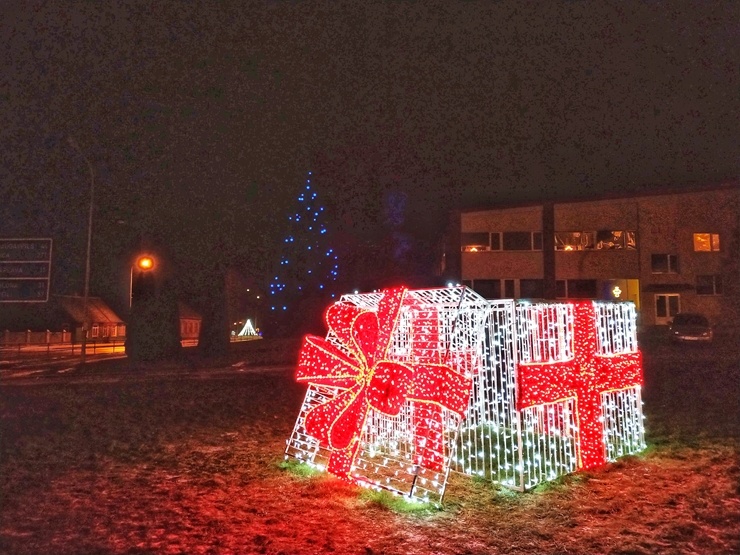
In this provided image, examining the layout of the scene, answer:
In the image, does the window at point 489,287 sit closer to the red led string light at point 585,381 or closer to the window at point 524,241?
the window at point 524,241

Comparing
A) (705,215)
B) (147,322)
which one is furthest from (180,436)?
(705,215)

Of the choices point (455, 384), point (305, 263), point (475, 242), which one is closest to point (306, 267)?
point (305, 263)

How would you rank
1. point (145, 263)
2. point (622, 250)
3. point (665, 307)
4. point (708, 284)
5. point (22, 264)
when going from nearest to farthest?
point (145, 263) → point (22, 264) → point (708, 284) → point (665, 307) → point (622, 250)

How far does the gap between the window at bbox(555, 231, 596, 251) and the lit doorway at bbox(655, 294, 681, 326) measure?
5.01m

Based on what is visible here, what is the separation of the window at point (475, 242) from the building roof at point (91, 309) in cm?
2569

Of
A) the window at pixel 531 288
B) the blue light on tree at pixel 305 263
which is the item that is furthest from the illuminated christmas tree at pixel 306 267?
the window at pixel 531 288

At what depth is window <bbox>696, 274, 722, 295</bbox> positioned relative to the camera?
32281 millimetres

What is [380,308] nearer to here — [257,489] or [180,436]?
[257,489]

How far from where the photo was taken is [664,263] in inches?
1303

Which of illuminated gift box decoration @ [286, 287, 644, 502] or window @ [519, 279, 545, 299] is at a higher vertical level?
window @ [519, 279, 545, 299]

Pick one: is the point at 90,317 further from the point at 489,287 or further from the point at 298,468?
the point at 298,468

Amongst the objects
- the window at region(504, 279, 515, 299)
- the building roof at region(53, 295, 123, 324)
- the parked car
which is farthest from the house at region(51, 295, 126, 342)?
the parked car

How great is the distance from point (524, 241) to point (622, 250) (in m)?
5.79

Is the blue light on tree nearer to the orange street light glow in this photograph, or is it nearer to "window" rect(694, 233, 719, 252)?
the orange street light glow
